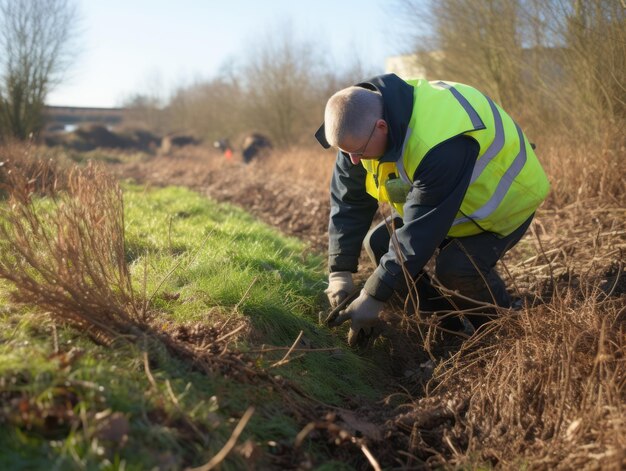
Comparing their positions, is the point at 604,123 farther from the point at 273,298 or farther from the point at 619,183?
the point at 273,298

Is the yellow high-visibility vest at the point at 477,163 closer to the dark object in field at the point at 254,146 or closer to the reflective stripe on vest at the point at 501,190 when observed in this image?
the reflective stripe on vest at the point at 501,190

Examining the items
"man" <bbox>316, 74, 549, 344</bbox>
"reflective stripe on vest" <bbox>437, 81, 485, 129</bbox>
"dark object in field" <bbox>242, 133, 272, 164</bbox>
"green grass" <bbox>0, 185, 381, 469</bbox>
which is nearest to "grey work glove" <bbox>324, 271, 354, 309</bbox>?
"man" <bbox>316, 74, 549, 344</bbox>

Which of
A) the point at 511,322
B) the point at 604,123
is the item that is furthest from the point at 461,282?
the point at 604,123

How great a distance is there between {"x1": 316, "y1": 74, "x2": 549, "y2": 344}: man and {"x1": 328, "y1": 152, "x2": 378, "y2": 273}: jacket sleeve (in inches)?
1.5

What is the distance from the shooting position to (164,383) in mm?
2410

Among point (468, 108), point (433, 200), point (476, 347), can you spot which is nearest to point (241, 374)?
point (433, 200)

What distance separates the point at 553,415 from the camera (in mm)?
A: 2531

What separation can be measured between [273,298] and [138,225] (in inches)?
104

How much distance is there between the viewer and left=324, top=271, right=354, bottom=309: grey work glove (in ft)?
12.9

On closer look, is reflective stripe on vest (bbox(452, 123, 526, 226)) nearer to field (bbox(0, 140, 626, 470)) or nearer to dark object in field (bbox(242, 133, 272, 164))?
field (bbox(0, 140, 626, 470))

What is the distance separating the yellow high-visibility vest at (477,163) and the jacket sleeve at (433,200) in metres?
0.07

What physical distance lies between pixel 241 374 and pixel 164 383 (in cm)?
39

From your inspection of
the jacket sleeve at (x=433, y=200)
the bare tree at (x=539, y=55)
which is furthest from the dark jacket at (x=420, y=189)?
the bare tree at (x=539, y=55)

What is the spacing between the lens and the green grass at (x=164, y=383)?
77.2 inches
